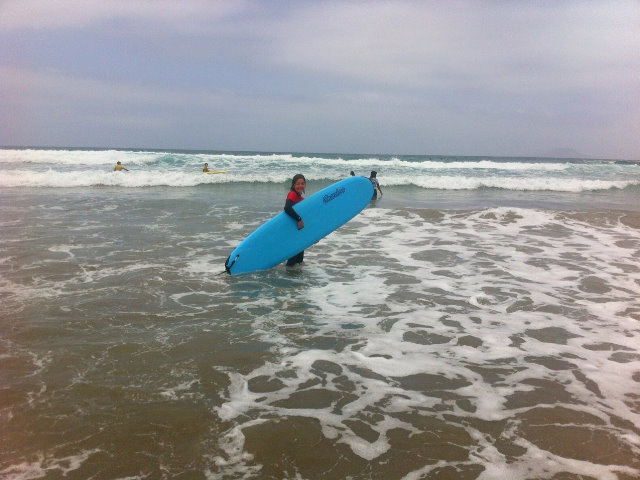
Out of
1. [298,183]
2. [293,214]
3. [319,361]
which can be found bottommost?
[319,361]

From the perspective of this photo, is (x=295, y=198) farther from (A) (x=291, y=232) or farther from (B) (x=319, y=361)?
(B) (x=319, y=361)

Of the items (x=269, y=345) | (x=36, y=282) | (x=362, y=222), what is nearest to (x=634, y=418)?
(x=269, y=345)

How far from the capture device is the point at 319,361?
3.83m

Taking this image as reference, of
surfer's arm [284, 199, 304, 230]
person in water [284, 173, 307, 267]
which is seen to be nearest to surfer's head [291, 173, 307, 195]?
person in water [284, 173, 307, 267]

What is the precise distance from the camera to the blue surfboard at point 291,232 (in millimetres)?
6637

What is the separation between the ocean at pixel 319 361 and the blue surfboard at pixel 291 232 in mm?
330

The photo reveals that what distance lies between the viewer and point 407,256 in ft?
25.7

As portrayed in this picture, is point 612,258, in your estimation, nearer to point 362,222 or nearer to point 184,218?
point 362,222

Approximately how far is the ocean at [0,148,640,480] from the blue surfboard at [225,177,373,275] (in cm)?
33

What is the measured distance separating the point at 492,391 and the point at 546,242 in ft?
23.3

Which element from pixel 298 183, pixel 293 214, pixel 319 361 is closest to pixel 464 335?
pixel 319 361

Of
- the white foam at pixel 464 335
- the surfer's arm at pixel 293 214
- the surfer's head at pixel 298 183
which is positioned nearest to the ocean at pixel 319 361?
the white foam at pixel 464 335

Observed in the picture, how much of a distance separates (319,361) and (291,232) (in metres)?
3.35

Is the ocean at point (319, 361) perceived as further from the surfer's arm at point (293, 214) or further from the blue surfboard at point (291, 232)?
Result: the surfer's arm at point (293, 214)
